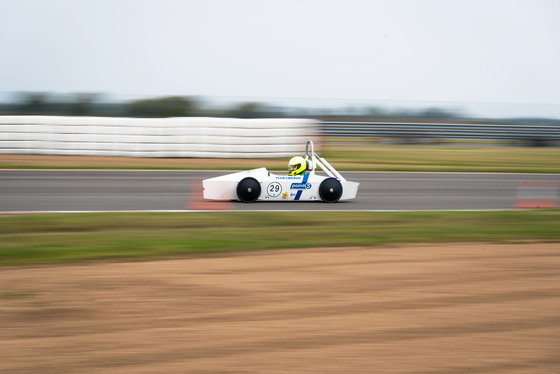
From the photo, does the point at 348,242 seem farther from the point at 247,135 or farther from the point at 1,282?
the point at 247,135

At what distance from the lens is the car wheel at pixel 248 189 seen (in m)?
9.83

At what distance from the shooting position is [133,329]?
4051 millimetres

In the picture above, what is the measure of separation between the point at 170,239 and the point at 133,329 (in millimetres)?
2801

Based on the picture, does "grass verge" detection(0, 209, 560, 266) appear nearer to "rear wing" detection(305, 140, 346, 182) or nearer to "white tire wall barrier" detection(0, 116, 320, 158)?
"rear wing" detection(305, 140, 346, 182)

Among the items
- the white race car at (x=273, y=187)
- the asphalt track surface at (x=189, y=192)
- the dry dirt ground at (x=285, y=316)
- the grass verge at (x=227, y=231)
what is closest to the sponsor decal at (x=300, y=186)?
the white race car at (x=273, y=187)

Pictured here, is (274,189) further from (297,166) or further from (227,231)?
(227,231)

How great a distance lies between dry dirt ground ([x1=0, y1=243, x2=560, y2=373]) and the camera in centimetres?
362

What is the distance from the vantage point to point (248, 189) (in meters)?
9.84

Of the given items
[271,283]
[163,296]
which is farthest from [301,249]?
[163,296]

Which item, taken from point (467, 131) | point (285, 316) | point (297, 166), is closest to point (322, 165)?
point (297, 166)

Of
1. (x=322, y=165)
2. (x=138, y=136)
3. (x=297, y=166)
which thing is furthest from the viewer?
(x=138, y=136)

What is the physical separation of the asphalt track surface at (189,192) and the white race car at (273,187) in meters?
0.17

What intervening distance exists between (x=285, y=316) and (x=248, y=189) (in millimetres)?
5607

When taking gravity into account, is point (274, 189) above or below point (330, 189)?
below
